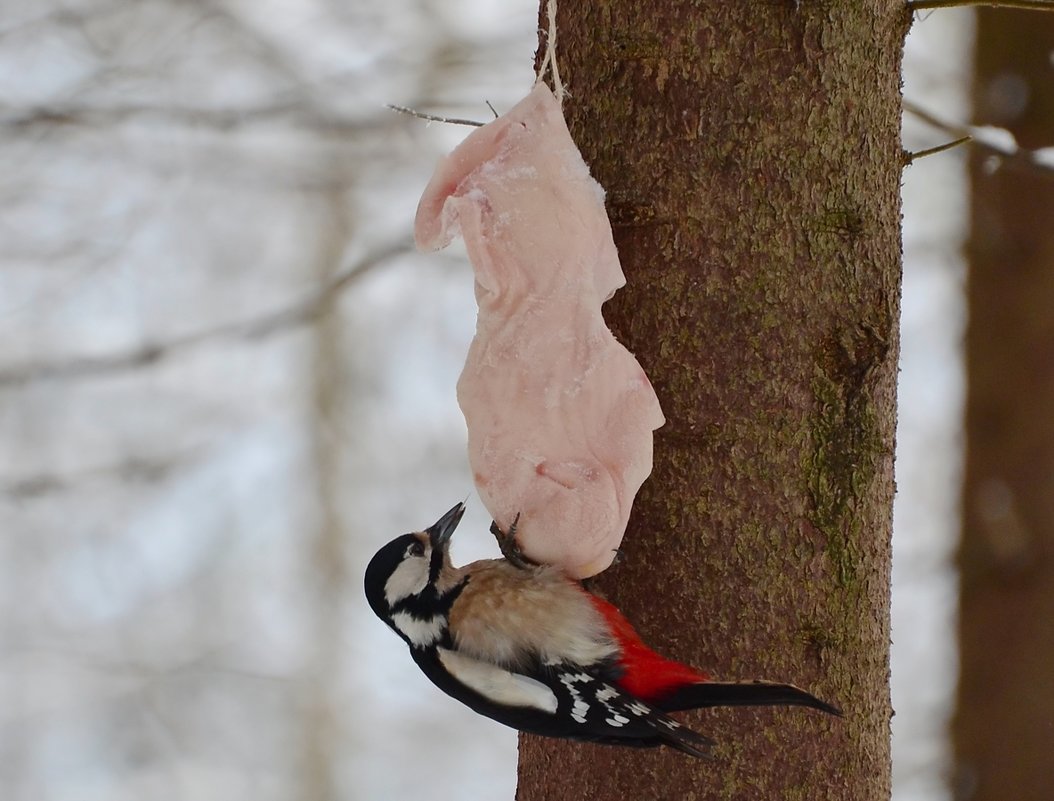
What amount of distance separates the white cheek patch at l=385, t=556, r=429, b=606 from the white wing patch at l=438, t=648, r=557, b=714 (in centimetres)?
14

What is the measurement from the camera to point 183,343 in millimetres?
4148

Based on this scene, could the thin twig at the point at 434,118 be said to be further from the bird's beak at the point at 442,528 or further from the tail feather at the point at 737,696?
the tail feather at the point at 737,696

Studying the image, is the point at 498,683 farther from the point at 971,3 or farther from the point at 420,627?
the point at 971,3

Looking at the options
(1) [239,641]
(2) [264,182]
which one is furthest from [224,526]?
(2) [264,182]

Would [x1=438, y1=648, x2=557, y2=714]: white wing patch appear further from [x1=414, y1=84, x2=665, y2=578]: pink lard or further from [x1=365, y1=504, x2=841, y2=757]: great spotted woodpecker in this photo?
[x1=414, y1=84, x2=665, y2=578]: pink lard

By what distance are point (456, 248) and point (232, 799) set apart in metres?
2.65

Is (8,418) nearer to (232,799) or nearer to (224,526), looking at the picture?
(224,526)

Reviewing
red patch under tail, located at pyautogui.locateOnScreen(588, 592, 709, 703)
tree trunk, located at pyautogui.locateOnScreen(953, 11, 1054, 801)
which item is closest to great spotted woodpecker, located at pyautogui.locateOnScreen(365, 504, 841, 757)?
red patch under tail, located at pyautogui.locateOnScreen(588, 592, 709, 703)

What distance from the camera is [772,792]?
151cm

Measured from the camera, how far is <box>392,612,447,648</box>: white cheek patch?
1.80 metres

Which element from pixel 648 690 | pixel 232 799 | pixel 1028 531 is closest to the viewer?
pixel 648 690

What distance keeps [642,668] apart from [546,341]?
47cm

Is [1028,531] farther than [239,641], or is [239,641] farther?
[239,641]

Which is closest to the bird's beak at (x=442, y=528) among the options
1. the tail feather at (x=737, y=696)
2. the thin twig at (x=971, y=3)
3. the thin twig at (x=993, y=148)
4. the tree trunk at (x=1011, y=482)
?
the tail feather at (x=737, y=696)
